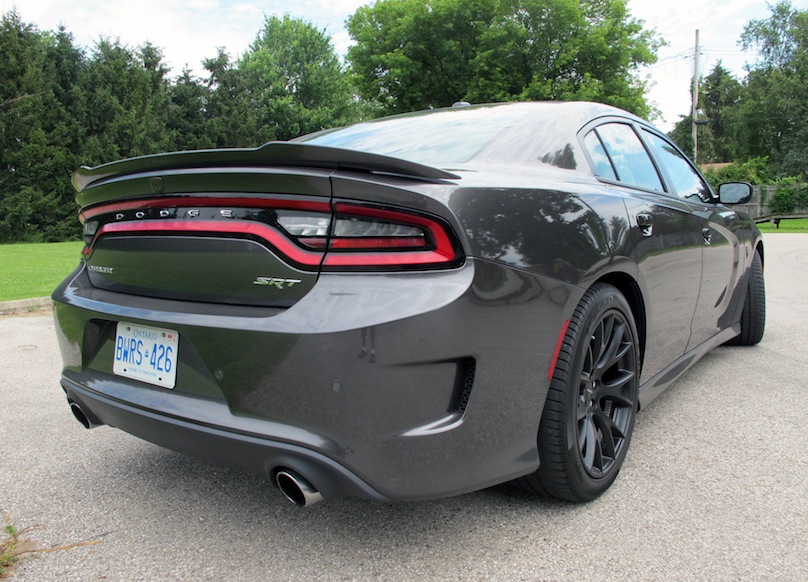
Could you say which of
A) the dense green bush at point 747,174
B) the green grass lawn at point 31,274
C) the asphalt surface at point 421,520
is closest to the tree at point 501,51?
the dense green bush at point 747,174

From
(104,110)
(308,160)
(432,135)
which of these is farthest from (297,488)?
(104,110)

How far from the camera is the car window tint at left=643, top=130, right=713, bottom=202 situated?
10.8 ft

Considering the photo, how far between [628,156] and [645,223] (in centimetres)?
53

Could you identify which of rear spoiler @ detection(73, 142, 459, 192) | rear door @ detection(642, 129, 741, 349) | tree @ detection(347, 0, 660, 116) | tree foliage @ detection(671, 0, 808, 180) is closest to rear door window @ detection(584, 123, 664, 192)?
rear door @ detection(642, 129, 741, 349)

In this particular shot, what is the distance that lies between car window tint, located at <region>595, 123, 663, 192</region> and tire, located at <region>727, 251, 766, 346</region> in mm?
1730

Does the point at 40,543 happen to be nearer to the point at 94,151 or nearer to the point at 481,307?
the point at 481,307

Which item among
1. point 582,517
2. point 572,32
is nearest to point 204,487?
point 582,517

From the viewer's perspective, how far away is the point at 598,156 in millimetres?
2580

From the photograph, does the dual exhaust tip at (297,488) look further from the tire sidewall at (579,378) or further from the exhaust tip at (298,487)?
the tire sidewall at (579,378)

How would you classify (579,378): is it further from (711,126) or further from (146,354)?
(711,126)

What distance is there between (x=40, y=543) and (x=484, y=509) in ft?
4.67

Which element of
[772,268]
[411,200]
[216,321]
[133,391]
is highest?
[411,200]

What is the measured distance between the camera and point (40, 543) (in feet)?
6.52

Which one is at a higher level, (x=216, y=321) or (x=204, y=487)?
(x=216, y=321)
